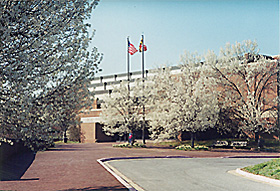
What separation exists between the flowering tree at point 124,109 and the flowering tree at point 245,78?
990 cm

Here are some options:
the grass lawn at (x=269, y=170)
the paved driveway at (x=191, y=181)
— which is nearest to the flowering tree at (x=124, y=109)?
the paved driveway at (x=191, y=181)

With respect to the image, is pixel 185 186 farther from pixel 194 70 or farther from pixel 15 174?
pixel 194 70

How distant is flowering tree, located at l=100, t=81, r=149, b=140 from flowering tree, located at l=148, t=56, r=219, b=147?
2803mm

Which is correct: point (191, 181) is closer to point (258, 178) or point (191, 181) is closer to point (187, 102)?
point (258, 178)

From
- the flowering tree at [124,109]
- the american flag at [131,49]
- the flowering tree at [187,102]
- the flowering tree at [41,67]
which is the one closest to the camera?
the flowering tree at [41,67]

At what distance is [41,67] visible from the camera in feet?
32.3

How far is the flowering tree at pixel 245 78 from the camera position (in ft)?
118

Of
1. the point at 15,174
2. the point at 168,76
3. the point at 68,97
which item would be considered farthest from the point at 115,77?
the point at 68,97

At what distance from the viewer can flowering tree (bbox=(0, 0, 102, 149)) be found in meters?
9.22

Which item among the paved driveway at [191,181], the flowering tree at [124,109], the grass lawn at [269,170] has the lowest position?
the paved driveway at [191,181]

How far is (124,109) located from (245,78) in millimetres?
14214

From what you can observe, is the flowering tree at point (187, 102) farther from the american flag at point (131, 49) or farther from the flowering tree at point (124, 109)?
the american flag at point (131, 49)

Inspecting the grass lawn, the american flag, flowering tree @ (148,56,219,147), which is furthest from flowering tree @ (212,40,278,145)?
the grass lawn

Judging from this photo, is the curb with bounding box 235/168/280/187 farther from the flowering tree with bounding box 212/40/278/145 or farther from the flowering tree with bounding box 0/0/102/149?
the flowering tree with bounding box 212/40/278/145
